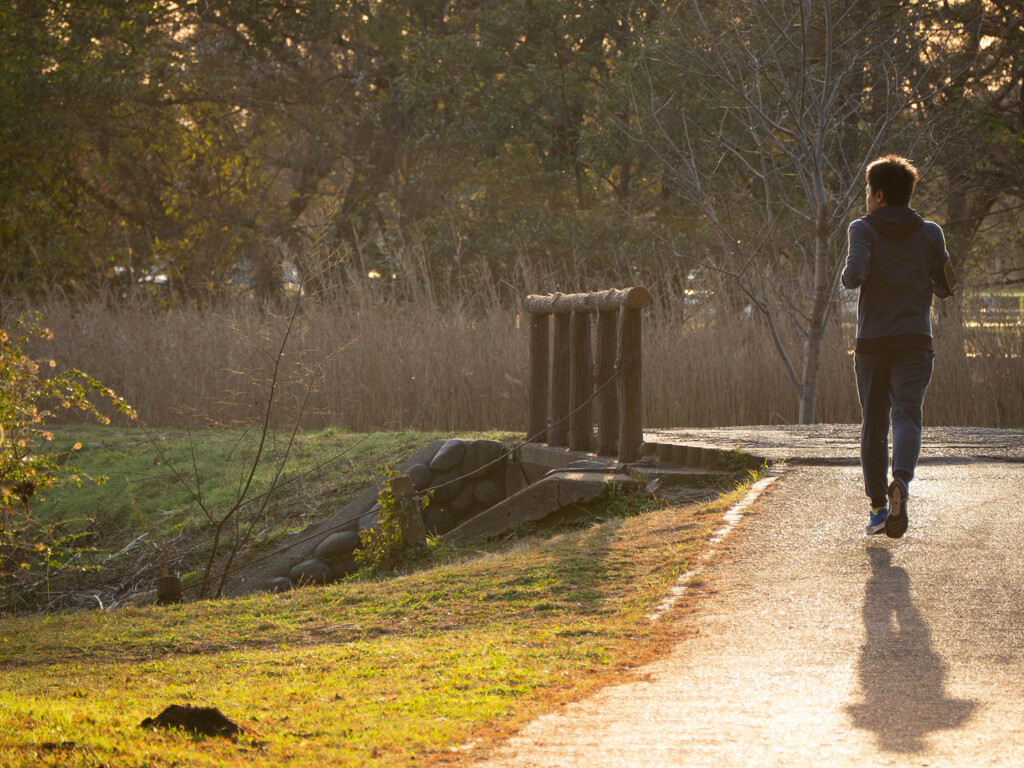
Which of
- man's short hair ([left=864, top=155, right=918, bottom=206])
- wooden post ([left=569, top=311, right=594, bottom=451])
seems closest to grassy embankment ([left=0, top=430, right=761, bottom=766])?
wooden post ([left=569, top=311, right=594, bottom=451])

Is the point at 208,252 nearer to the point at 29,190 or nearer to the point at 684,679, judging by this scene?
the point at 29,190

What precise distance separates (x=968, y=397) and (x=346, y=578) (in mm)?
7880

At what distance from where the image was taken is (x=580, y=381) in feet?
31.8

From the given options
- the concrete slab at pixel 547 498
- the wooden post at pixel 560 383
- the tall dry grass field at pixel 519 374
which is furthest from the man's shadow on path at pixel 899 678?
the tall dry grass field at pixel 519 374

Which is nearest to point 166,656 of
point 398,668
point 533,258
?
point 398,668

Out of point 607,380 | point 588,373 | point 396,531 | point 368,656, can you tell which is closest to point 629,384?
point 607,380

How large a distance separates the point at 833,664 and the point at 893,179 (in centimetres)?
267

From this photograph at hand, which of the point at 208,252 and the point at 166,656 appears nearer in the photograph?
the point at 166,656

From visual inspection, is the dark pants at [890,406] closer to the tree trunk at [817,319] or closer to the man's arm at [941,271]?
the man's arm at [941,271]

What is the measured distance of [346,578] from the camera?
8797 mm

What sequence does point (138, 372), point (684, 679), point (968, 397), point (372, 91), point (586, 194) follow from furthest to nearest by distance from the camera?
1. point (372, 91)
2. point (586, 194)
3. point (138, 372)
4. point (968, 397)
5. point (684, 679)

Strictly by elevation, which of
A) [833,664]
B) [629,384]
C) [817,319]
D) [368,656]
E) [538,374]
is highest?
[817,319]

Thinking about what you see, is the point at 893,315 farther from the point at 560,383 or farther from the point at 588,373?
the point at 560,383

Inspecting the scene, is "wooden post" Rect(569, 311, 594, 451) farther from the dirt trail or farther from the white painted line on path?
the dirt trail
